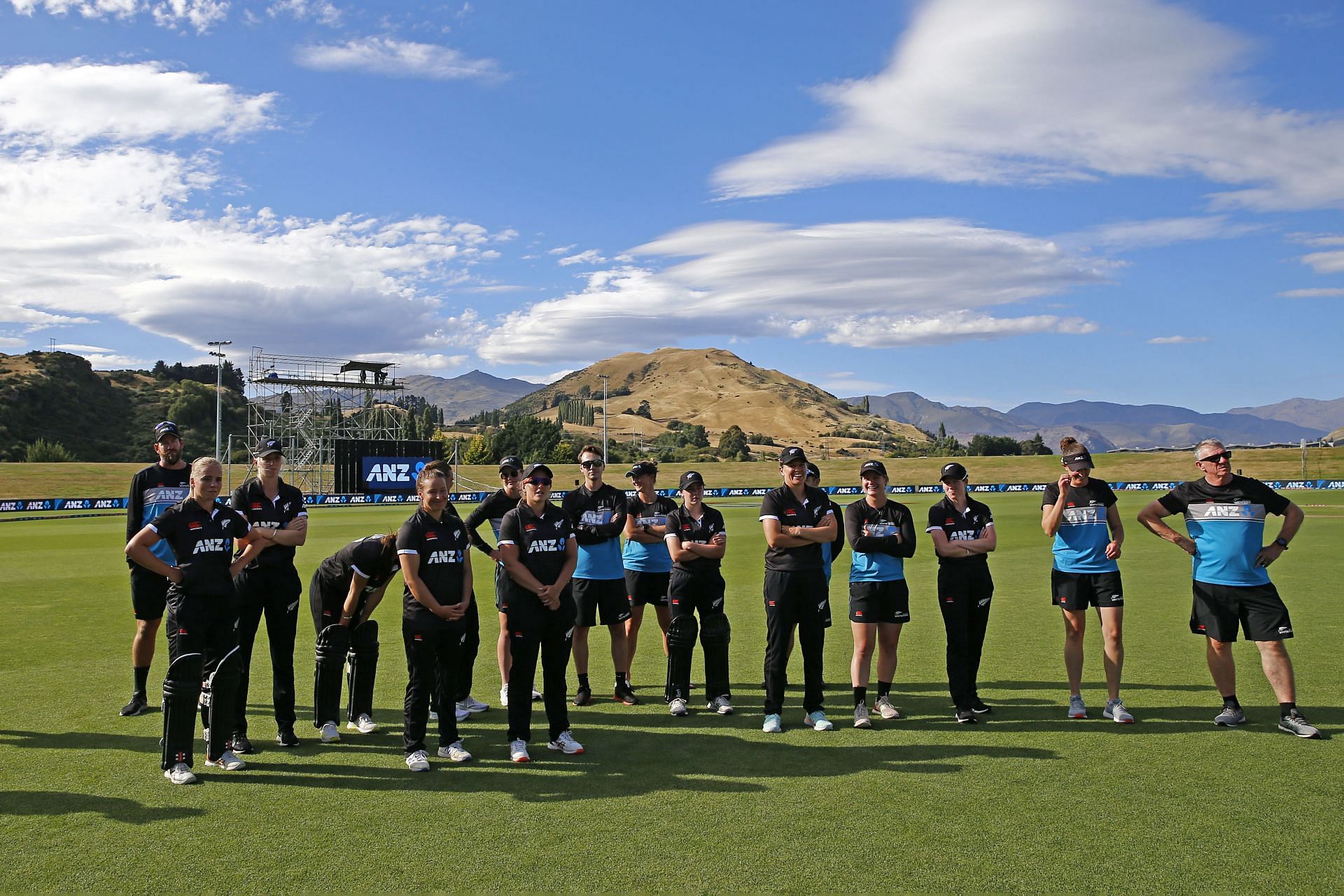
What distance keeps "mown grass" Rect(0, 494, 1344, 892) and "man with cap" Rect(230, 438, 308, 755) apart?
0.43m

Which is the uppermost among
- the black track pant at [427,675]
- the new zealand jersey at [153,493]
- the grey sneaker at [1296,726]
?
the new zealand jersey at [153,493]

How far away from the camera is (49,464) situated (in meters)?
60.6

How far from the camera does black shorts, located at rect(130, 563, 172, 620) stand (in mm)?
7098

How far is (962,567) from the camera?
6.95 meters

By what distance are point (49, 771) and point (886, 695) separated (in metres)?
5.61

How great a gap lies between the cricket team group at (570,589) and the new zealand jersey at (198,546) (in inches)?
0.5

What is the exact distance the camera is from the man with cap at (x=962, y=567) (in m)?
6.86

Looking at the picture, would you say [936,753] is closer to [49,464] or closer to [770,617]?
[770,617]

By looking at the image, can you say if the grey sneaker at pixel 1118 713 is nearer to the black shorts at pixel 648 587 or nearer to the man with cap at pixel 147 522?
the black shorts at pixel 648 587

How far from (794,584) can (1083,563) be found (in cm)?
221

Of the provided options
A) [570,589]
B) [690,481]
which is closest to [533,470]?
[570,589]

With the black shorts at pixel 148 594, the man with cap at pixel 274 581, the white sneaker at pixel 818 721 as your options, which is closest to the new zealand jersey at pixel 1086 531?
the white sneaker at pixel 818 721

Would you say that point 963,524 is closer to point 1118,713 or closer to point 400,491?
point 1118,713

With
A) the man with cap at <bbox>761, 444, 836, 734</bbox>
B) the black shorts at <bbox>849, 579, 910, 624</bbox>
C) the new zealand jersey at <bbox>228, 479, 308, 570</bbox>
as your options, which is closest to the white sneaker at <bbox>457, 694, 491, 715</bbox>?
the new zealand jersey at <bbox>228, 479, 308, 570</bbox>
